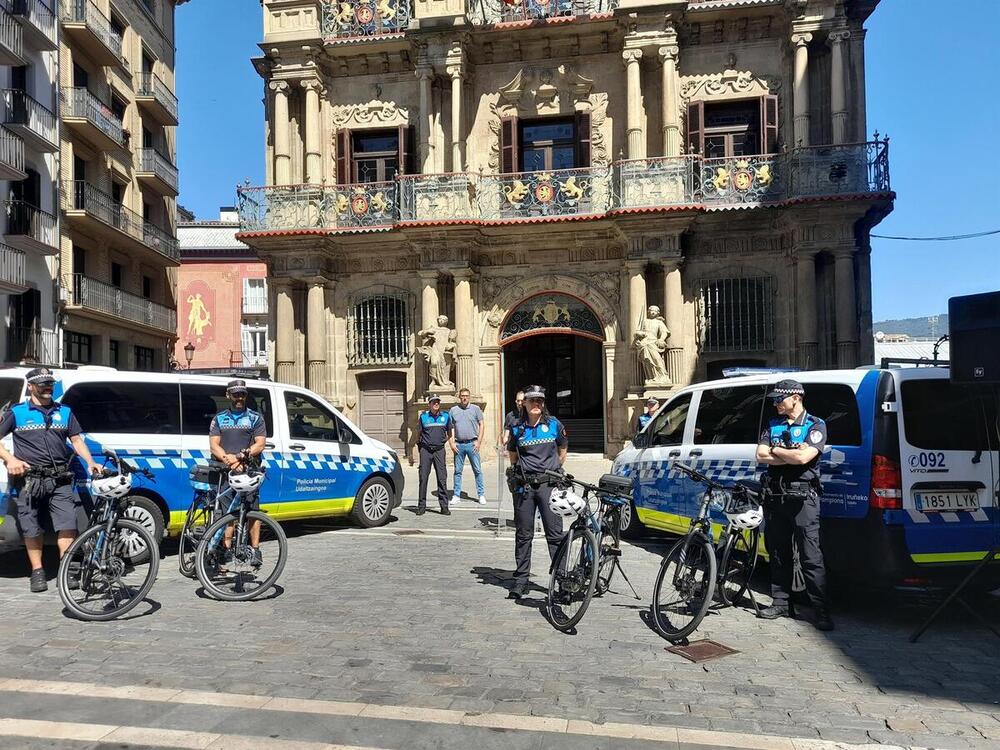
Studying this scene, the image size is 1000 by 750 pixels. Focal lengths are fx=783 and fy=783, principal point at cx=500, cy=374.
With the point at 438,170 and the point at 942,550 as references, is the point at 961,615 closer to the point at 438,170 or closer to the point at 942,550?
the point at 942,550

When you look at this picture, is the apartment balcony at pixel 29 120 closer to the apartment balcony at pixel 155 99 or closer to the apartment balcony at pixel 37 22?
the apartment balcony at pixel 37 22

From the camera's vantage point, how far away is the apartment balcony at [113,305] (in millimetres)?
24938

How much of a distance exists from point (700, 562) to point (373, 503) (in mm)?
5795

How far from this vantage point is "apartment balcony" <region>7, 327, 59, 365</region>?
21.8 meters

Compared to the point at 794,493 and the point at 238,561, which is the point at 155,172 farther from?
the point at 794,493

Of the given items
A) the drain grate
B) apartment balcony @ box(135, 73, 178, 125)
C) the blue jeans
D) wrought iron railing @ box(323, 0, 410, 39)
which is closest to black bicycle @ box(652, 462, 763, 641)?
the drain grate

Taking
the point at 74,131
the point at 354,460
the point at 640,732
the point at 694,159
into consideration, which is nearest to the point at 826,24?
the point at 694,159

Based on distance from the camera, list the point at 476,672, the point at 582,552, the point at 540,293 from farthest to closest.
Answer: the point at 540,293, the point at 582,552, the point at 476,672

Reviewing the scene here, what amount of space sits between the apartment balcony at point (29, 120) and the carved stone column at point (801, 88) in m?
20.5

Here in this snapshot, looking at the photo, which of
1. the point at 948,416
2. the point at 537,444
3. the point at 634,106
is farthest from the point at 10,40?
the point at 948,416

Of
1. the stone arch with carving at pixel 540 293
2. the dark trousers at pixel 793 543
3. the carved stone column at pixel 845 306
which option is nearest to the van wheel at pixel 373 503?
the dark trousers at pixel 793 543

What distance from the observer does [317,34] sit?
67.3ft

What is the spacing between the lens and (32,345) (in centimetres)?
2234

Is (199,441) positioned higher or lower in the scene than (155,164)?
lower
